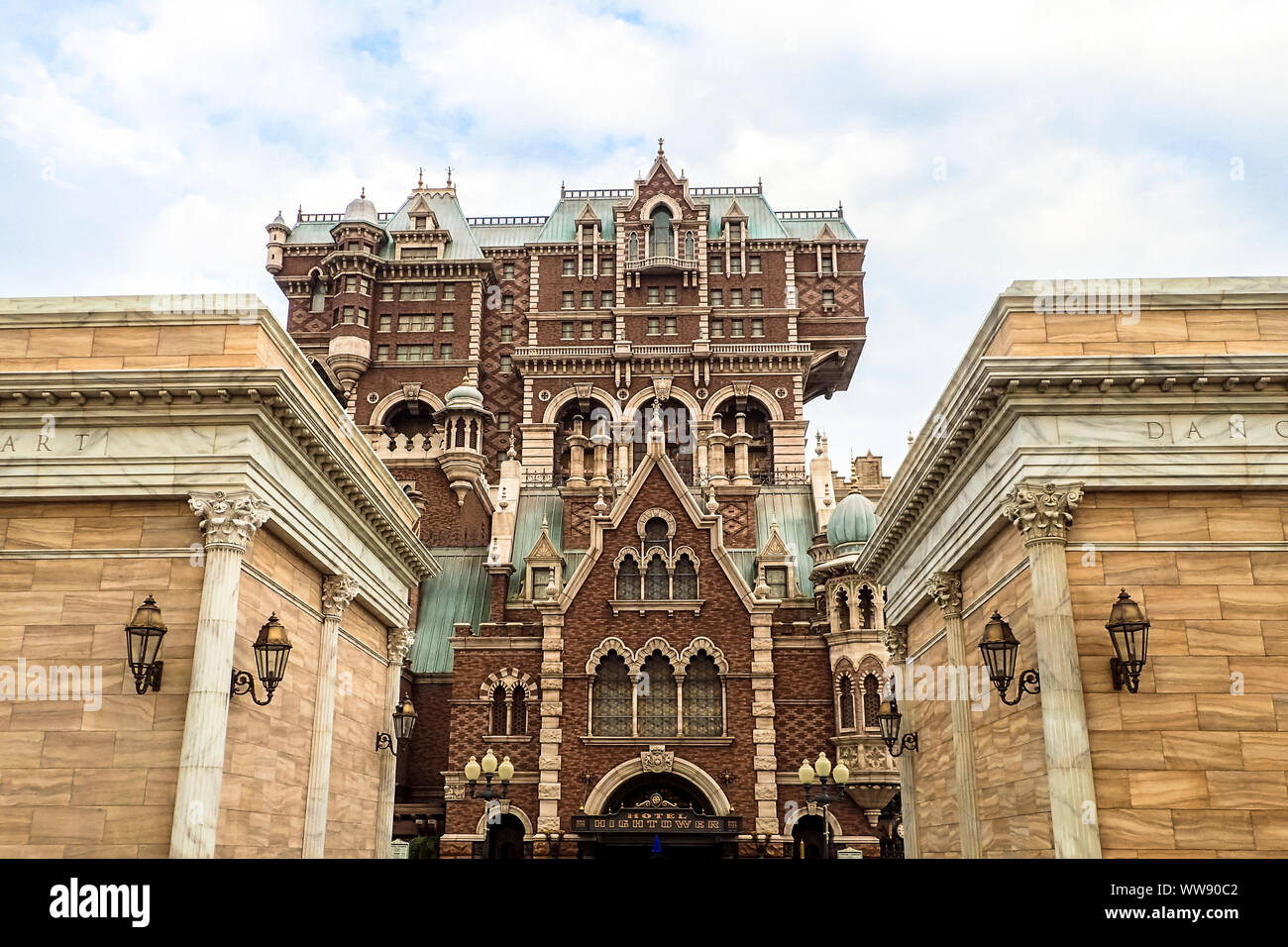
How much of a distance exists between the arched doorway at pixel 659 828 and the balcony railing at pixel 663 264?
36.8 m

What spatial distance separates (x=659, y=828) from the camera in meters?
38.7

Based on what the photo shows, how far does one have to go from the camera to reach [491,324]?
71.4 metres

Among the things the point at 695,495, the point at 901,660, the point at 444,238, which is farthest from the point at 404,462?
the point at 901,660

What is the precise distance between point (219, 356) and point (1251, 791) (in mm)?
17256

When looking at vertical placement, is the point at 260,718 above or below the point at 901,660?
below

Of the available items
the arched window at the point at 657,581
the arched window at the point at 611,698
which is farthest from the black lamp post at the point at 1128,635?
the arched window at the point at 657,581

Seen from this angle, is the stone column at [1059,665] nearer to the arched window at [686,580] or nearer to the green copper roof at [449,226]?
the arched window at [686,580]

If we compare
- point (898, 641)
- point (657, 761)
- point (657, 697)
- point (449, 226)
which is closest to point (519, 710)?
point (657, 697)

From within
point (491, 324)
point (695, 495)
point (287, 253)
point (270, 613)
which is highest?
point (287, 253)

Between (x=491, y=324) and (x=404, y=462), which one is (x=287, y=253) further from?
(x=404, y=462)

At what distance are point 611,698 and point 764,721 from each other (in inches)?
230

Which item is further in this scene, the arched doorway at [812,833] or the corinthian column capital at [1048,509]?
the arched doorway at [812,833]

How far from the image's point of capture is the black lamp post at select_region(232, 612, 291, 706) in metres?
17.3

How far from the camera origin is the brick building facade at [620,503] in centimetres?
4069
